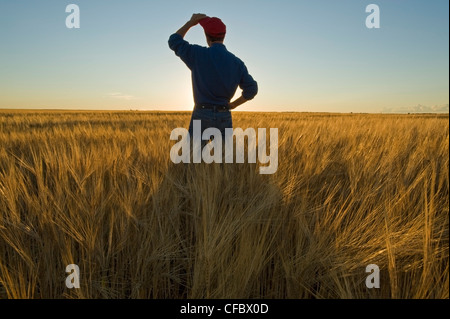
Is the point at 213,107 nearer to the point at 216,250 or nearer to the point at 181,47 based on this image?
the point at 181,47

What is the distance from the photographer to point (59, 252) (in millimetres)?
905

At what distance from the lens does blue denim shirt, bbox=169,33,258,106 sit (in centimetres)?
231

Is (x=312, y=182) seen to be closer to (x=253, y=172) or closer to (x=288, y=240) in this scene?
(x=253, y=172)

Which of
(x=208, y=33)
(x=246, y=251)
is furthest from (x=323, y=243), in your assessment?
(x=208, y=33)

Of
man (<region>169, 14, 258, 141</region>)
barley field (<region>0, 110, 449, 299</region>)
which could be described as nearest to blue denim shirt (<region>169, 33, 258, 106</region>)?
man (<region>169, 14, 258, 141</region>)

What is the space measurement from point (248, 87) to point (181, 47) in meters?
0.69

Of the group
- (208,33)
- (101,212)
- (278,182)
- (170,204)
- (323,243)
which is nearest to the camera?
(323,243)

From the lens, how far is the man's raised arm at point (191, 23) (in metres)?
2.39

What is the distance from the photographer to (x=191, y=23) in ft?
7.91

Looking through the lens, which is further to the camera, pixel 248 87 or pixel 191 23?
pixel 248 87

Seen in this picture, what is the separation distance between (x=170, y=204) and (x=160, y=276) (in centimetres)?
35

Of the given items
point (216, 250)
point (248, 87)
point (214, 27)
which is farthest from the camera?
point (248, 87)

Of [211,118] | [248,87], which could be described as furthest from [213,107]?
[248,87]

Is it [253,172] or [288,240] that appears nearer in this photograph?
[288,240]
